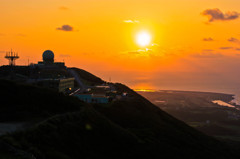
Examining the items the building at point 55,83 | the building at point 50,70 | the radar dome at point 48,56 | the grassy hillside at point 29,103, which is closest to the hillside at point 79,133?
the grassy hillside at point 29,103

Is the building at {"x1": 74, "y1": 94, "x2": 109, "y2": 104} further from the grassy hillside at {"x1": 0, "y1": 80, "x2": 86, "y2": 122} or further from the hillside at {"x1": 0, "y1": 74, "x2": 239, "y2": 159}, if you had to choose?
the grassy hillside at {"x1": 0, "y1": 80, "x2": 86, "y2": 122}

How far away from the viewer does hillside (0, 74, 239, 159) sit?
25.2 m

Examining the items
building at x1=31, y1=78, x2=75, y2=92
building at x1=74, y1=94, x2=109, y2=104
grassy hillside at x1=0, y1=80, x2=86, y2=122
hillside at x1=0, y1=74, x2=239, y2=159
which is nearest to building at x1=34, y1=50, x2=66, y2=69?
building at x1=31, y1=78, x2=75, y2=92

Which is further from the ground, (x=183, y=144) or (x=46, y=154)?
(x=46, y=154)

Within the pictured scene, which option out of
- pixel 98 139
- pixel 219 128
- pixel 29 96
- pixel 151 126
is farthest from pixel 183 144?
pixel 219 128

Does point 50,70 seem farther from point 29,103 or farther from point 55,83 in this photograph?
point 29,103

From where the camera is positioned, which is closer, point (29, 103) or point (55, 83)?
point (29, 103)

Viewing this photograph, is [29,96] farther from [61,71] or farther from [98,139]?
[61,71]

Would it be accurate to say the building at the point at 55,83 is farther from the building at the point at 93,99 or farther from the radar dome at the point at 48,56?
the radar dome at the point at 48,56

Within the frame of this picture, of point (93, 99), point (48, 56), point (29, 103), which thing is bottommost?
point (29, 103)

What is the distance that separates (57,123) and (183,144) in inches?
1188

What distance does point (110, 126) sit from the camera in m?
42.1

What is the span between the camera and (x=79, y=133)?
33.9m

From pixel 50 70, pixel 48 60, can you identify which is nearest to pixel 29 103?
pixel 50 70
